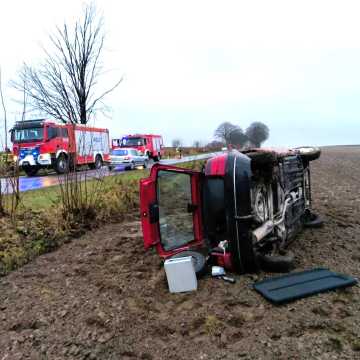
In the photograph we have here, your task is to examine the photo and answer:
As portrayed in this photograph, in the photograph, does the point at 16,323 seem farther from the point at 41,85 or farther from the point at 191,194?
the point at 41,85

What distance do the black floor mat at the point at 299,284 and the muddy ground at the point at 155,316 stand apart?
0.22 feet

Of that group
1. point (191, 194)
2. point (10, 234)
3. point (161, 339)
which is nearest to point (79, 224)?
point (10, 234)

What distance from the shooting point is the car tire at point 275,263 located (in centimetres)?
407

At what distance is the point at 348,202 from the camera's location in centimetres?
812

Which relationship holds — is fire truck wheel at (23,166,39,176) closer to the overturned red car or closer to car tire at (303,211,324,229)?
car tire at (303,211,324,229)

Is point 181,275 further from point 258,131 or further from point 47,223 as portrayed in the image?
point 258,131

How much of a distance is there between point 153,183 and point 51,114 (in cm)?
2501

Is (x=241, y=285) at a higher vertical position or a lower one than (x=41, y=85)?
lower

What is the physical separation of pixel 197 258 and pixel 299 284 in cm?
104

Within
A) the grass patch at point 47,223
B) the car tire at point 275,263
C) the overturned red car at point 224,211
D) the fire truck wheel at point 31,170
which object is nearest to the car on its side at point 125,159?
the fire truck wheel at point 31,170

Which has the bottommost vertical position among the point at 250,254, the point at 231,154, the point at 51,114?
the point at 250,254

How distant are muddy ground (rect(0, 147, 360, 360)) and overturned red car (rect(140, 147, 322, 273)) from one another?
A: 301mm

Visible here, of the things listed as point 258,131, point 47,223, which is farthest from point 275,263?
point 258,131

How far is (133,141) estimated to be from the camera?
27188 millimetres
